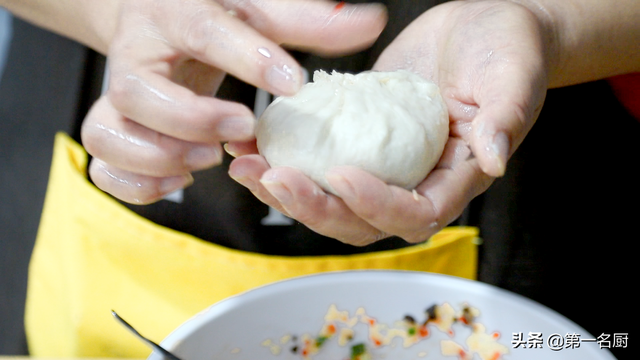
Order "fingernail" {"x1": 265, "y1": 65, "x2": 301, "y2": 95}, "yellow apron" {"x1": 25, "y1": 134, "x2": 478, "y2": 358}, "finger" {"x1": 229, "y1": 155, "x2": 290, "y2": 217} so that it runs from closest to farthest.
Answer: "fingernail" {"x1": 265, "y1": 65, "x2": 301, "y2": 95} → "finger" {"x1": 229, "y1": 155, "x2": 290, "y2": 217} → "yellow apron" {"x1": 25, "y1": 134, "x2": 478, "y2": 358}

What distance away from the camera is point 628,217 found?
3.72 feet

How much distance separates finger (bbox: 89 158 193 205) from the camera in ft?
2.23

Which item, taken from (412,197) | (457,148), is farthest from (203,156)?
(457,148)

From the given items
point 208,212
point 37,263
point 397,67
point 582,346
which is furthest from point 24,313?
point 582,346

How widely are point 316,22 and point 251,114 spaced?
168 mm

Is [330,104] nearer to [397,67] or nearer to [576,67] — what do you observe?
[397,67]

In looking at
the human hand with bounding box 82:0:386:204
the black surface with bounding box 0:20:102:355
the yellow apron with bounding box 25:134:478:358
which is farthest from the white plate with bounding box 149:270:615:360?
the black surface with bounding box 0:20:102:355

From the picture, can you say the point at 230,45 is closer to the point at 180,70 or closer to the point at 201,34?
the point at 201,34

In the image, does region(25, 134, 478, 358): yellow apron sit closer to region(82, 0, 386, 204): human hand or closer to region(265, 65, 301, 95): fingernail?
region(82, 0, 386, 204): human hand

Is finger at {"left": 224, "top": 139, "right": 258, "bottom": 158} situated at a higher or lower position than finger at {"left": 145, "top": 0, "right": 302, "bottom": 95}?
lower

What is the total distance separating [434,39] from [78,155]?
0.85 meters

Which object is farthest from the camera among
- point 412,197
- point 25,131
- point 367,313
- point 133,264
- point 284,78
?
point 25,131

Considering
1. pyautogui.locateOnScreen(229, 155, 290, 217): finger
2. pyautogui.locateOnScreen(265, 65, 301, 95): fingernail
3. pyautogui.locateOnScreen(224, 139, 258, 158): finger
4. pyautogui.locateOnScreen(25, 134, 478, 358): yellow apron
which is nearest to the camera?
pyautogui.locateOnScreen(265, 65, 301, 95): fingernail

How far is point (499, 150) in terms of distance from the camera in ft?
1.86
